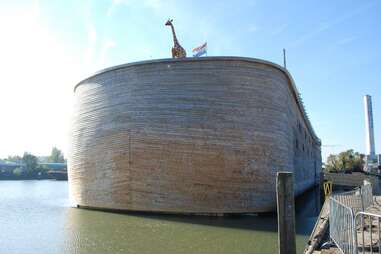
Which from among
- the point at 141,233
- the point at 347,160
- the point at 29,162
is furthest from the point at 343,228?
the point at 29,162

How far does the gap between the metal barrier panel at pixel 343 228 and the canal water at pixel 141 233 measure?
7.90ft

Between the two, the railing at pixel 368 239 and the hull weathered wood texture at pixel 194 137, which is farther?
the hull weathered wood texture at pixel 194 137

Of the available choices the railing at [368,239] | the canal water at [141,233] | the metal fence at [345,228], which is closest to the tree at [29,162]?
the canal water at [141,233]

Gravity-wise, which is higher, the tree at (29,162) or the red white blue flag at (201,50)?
the red white blue flag at (201,50)

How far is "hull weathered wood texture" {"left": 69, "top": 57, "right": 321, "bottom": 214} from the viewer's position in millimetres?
14695

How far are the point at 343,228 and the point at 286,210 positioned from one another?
80cm

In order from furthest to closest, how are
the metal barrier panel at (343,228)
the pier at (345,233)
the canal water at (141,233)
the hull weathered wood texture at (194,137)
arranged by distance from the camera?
the hull weathered wood texture at (194,137)
the canal water at (141,233)
the metal barrier panel at (343,228)
the pier at (345,233)

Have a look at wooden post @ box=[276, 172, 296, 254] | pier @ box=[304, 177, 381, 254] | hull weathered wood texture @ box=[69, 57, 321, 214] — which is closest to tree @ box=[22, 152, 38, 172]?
hull weathered wood texture @ box=[69, 57, 321, 214]

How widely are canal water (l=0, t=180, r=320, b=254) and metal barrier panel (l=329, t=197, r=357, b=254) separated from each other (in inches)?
94.8

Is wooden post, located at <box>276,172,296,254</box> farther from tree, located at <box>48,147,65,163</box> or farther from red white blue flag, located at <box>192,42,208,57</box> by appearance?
tree, located at <box>48,147,65,163</box>

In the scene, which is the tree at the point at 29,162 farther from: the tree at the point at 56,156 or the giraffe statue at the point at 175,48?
the giraffe statue at the point at 175,48

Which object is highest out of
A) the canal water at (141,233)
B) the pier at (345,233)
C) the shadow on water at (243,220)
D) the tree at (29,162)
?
the tree at (29,162)

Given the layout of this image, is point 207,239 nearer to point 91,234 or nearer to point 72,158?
point 91,234

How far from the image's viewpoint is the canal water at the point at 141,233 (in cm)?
884
